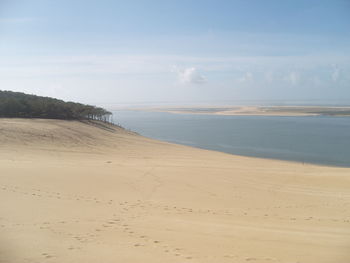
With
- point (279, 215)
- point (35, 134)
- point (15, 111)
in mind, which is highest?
point (15, 111)

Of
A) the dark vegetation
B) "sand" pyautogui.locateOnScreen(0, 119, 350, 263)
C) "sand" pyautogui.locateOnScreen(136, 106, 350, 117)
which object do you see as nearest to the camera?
"sand" pyautogui.locateOnScreen(0, 119, 350, 263)

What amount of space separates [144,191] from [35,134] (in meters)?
16.5

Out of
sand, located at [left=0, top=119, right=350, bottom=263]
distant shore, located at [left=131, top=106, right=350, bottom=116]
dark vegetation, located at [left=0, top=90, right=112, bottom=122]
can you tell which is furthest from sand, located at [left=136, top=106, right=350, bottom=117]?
sand, located at [left=0, top=119, right=350, bottom=263]

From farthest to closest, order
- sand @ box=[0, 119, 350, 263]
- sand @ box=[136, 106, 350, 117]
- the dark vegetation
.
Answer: sand @ box=[136, 106, 350, 117] → the dark vegetation → sand @ box=[0, 119, 350, 263]

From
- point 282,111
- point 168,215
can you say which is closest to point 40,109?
point 168,215

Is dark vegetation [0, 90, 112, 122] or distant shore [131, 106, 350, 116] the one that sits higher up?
distant shore [131, 106, 350, 116]

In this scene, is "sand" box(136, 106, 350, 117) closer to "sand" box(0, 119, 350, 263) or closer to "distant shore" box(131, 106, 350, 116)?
"distant shore" box(131, 106, 350, 116)

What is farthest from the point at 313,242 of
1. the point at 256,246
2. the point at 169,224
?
the point at 169,224

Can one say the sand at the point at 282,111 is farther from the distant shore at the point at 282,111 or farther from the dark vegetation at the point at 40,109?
the dark vegetation at the point at 40,109

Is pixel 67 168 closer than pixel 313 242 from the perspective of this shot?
No

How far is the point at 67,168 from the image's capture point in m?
13.6

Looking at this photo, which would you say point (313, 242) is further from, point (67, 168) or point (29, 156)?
point (29, 156)

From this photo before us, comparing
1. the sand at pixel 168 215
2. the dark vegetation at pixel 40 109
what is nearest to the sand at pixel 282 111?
the dark vegetation at pixel 40 109

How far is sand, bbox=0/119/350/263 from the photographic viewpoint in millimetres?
5641
